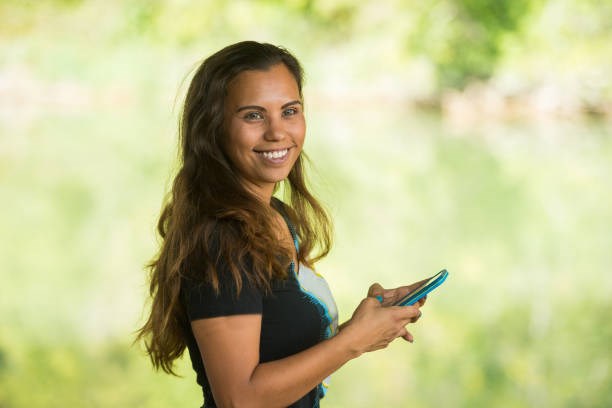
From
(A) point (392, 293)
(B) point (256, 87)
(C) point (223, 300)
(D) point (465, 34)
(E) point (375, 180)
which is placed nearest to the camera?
(C) point (223, 300)

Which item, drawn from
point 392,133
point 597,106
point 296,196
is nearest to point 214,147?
point 296,196

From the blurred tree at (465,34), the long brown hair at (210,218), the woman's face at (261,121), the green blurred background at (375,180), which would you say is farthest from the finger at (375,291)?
the blurred tree at (465,34)

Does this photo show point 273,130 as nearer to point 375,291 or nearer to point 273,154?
point 273,154

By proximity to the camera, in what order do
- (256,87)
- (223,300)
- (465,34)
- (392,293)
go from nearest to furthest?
(223,300)
(256,87)
(392,293)
(465,34)

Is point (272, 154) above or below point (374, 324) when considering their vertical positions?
above

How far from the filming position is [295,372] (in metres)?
1.12

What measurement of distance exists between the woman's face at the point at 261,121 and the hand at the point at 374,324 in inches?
9.0

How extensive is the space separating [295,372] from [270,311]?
0.09 m

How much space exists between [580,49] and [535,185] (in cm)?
904

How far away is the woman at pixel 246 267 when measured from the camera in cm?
110

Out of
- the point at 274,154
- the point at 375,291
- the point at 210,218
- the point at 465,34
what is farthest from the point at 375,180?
the point at 465,34

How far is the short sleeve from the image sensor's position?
3.58 feet

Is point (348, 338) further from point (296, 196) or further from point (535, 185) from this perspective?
point (535, 185)

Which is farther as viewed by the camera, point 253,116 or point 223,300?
point 253,116
